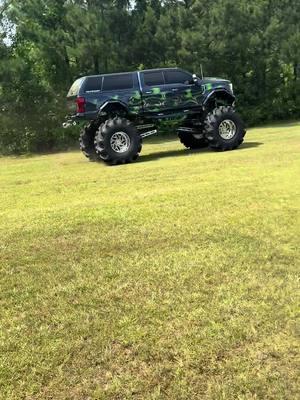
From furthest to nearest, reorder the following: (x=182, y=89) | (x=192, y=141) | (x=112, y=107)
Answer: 1. (x=192, y=141)
2. (x=182, y=89)
3. (x=112, y=107)

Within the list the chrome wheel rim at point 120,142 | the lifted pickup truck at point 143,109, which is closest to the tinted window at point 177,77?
the lifted pickup truck at point 143,109

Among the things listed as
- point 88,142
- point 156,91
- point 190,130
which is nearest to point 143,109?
point 156,91

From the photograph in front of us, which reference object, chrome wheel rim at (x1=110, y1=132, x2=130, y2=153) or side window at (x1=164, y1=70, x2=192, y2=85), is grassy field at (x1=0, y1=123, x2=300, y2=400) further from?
side window at (x1=164, y1=70, x2=192, y2=85)

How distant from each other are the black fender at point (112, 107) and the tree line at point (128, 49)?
7699 millimetres

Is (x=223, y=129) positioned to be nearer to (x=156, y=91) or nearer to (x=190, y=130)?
(x=190, y=130)

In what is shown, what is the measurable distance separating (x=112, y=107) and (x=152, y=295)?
814 centimetres

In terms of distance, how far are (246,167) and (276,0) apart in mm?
18817

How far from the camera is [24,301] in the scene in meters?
3.97

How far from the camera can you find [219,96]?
12.8 m

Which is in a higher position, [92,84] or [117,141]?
[92,84]

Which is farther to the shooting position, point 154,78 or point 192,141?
point 192,141

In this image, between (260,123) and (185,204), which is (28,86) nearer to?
(260,123)

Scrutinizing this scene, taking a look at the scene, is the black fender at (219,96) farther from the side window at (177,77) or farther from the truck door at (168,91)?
the side window at (177,77)

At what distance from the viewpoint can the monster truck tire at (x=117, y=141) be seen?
11094 mm
